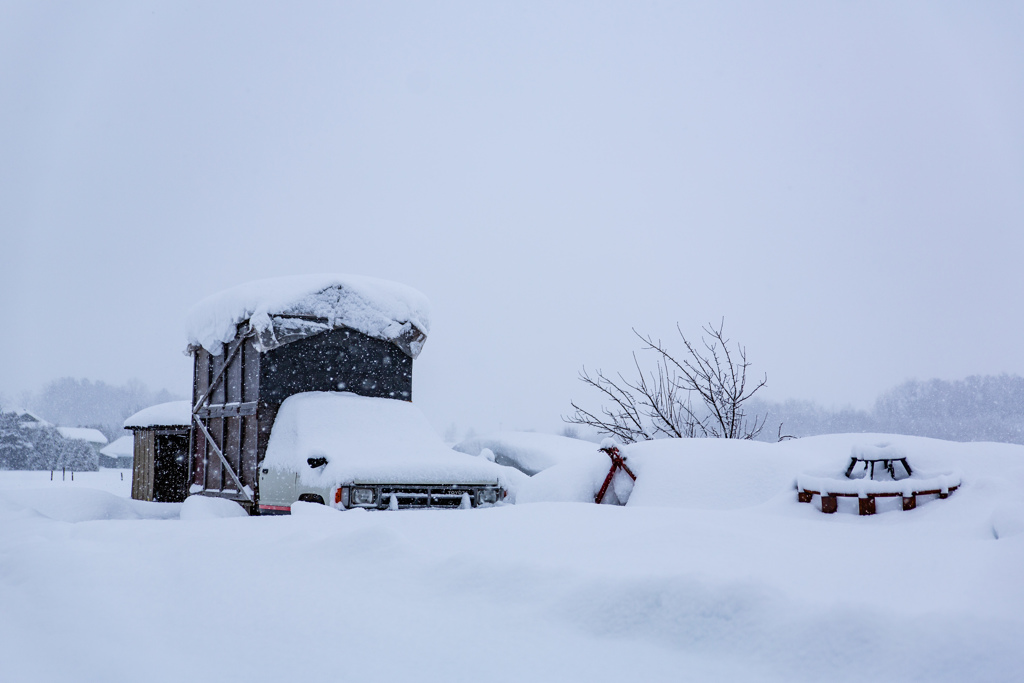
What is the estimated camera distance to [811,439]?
947cm

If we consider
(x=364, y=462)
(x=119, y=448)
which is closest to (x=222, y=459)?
(x=364, y=462)

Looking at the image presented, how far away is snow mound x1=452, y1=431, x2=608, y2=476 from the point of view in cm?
1672

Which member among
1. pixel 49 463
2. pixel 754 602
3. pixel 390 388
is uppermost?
pixel 390 388

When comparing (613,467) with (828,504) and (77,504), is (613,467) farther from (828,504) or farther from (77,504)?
(77,504)

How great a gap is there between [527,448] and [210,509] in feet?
29.5

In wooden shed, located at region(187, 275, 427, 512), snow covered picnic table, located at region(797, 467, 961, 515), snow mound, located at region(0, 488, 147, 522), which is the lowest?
snow mound, located at region(0, 488, 147, 522)

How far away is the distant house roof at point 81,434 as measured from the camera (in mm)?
50766

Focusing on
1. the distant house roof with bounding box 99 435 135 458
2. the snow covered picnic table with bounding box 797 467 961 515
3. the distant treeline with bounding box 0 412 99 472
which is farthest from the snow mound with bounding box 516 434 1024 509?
the distant treeline with bounding box 0 412 99 472

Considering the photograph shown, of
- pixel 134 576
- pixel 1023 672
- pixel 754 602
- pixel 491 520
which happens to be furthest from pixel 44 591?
pixel 1023 672

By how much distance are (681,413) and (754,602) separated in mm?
11170

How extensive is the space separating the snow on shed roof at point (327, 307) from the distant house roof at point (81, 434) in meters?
47.8

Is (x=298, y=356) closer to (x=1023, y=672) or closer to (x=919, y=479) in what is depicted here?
(x=919, y=479)

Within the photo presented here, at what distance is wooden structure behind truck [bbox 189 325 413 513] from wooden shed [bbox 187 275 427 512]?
14mm

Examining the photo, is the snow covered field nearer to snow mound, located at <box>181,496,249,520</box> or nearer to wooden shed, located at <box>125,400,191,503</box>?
snow mound, located at <box>181,496,249,520</box>
